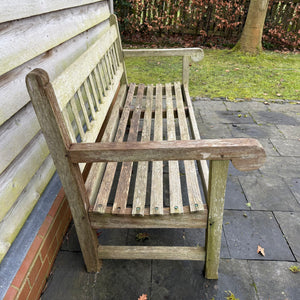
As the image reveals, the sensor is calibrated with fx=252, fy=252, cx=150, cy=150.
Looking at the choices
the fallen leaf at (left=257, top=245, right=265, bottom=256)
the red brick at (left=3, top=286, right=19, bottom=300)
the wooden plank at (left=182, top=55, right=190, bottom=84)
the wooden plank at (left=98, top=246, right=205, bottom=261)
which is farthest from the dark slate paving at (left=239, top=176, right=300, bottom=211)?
the red brick at (left=3, top=286, right=19, bottom=300)

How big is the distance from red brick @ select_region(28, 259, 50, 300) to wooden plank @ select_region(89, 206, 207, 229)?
470 millimetres

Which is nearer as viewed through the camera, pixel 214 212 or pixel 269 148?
pixel 214 212

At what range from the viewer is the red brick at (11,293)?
1222 millimetres

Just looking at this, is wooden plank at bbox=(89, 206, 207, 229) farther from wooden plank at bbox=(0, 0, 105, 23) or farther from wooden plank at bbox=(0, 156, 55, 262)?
wooden plank at bbox=(0, 0, 105, 23)

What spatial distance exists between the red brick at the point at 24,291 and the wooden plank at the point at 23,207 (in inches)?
8.6

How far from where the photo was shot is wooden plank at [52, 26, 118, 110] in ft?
4.15

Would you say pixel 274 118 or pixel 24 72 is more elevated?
pixel 24 72

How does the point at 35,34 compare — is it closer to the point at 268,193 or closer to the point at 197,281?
the point at 197,281

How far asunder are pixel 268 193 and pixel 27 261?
6.69ft

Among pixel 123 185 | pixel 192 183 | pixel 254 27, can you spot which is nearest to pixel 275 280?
pixel 192 183

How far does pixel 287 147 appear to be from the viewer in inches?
119

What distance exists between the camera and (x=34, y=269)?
4.81ft

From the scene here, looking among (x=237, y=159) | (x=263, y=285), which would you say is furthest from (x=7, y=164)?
(x=263, y=285)

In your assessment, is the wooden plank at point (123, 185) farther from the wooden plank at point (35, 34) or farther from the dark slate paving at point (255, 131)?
the dark slate paving at point (255, 131)
